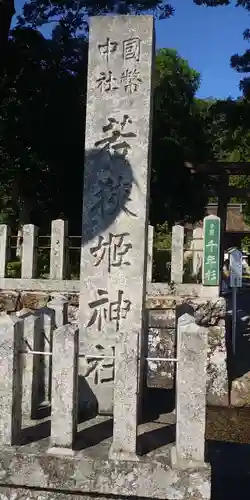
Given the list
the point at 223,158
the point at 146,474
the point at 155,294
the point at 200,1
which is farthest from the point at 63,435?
the point at 223,158

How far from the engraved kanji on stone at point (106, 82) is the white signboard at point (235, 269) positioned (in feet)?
21.5

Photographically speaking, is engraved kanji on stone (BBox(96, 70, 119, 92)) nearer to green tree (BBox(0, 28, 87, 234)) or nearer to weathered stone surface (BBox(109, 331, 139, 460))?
weathered stone surface (BBox(109, 331, 139, 460))

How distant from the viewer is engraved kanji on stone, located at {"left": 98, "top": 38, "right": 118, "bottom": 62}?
3688mm

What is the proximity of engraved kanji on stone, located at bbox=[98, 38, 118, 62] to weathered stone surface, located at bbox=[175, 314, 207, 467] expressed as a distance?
2242 mm

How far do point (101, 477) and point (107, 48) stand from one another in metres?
3.02

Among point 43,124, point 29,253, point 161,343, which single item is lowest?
point 161,343

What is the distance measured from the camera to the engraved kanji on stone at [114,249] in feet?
11.9

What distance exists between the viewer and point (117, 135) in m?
3.65

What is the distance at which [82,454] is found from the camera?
278 cm

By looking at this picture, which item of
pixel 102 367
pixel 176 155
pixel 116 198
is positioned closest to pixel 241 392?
pixel 102 367

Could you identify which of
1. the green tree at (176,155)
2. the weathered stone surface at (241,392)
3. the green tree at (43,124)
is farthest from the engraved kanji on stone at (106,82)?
the green tree at (176,155)

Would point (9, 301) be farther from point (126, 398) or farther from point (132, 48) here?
point (126, 398)

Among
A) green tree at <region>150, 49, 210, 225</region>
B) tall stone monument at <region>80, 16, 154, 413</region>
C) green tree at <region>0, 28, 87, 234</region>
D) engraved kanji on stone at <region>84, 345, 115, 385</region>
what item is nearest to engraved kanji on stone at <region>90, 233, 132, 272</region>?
tall stone monument at <region>80, 16, 154, 413</region>

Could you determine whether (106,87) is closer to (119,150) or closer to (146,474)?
(119,150)
